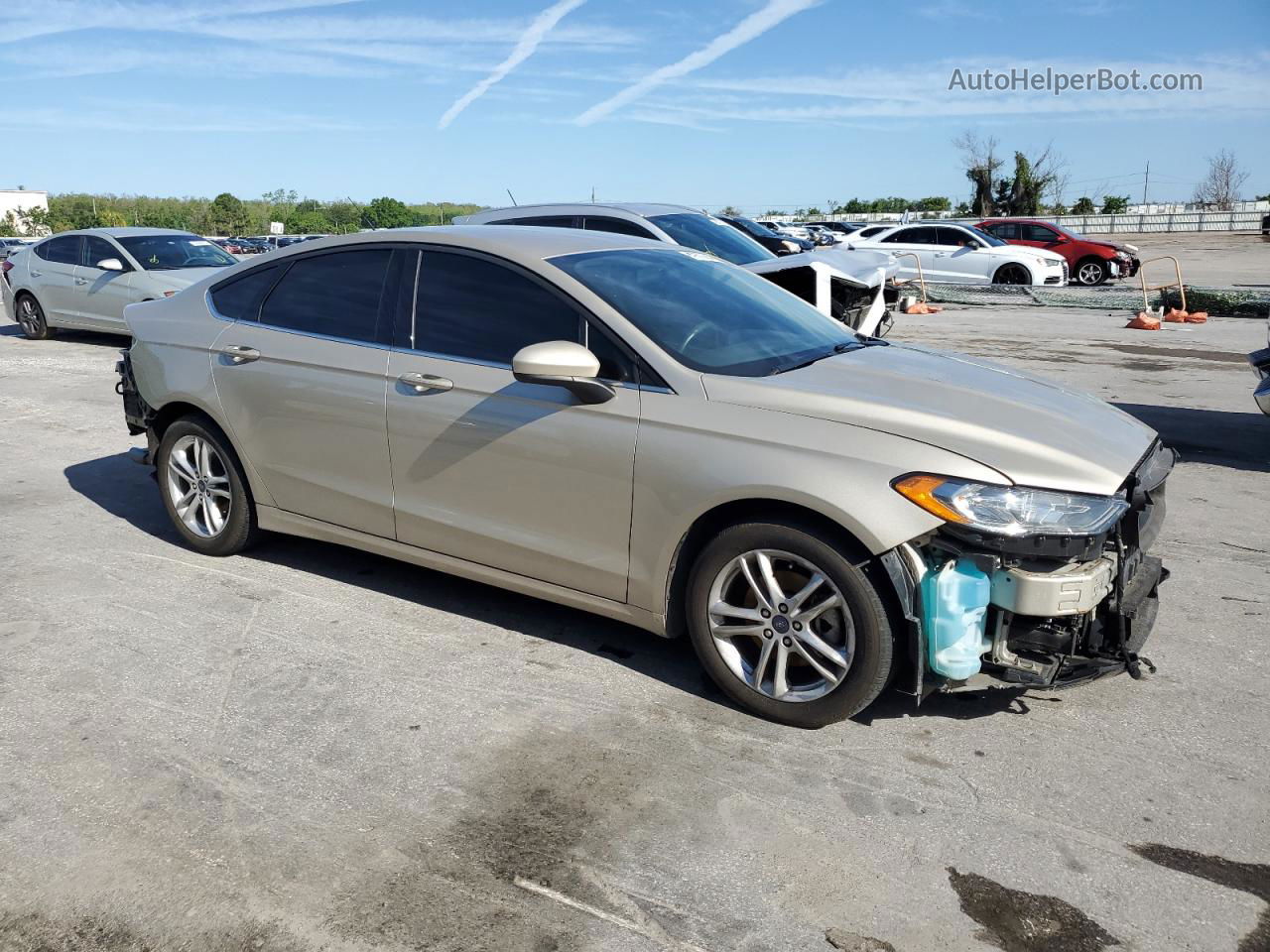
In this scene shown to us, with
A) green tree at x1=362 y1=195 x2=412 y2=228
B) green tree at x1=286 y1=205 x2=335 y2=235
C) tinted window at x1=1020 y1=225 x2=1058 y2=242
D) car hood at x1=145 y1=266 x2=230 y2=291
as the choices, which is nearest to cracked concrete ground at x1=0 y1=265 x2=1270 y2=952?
car hood at x1=145 y1=266 x2=230 y2=291

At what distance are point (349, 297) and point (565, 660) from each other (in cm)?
196

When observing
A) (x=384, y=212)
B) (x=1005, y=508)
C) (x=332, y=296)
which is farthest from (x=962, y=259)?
(x=384, y=212)

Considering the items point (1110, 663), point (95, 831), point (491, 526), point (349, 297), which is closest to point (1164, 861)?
point (1110, 663)

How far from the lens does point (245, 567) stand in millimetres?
5578

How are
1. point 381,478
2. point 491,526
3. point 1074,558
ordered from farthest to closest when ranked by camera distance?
point 381,478 → point 491,526 → point 1074,558

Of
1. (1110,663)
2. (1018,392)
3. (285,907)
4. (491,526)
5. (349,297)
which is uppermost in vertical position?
(349,297)

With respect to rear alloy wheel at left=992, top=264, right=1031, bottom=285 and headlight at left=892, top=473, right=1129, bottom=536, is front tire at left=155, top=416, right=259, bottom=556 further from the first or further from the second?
rear alloy wheel at left=992, top=264, right=1031, bottom=285

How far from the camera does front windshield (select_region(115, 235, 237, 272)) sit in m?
14.3

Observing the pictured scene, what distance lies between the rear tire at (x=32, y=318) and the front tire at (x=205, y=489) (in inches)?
453

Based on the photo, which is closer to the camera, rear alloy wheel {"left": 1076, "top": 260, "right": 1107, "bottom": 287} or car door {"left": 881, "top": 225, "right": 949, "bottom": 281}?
car door {"left": 881, "top": 225, "right": 949, "bottom": 281}

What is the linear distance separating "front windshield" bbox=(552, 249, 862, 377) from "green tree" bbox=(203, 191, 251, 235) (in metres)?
76.0

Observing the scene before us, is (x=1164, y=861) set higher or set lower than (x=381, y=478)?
lower

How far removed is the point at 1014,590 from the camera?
350 centimetres

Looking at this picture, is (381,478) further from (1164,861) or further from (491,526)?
(1164,861)
